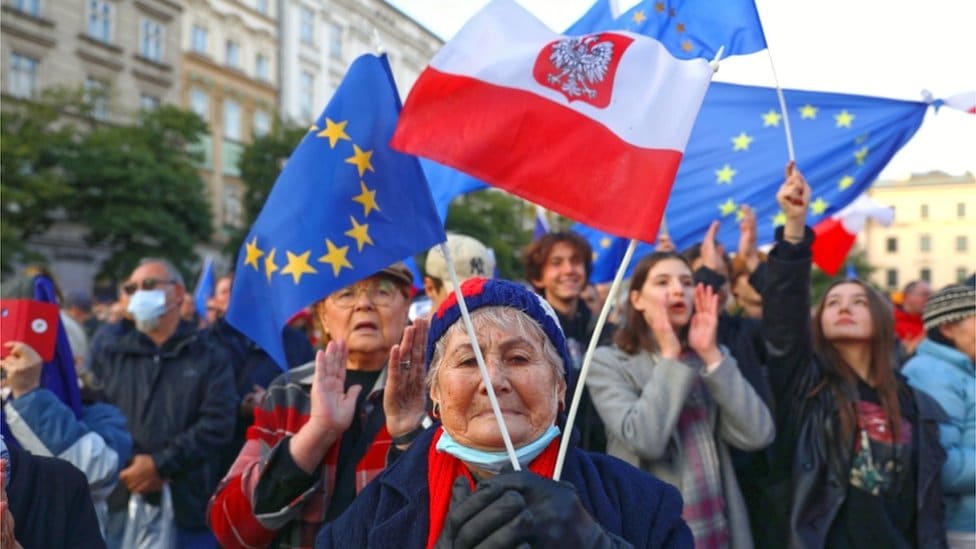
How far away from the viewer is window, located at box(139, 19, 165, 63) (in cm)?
3488

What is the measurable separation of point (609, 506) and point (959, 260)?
294 ft

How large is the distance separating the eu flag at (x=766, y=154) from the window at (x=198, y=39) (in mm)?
36573

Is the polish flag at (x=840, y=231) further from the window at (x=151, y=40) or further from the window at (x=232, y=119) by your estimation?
the window at (x=232, y=119)

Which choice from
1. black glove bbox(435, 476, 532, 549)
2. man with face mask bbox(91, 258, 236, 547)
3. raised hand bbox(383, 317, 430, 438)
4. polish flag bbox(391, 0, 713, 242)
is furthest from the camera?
man with face mask bbox(91, 258, 236, 547)

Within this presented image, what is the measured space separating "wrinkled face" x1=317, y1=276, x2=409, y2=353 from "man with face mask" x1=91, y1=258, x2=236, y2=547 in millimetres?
1862

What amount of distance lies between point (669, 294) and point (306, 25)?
4597 cm

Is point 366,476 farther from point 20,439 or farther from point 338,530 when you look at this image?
point 20,439

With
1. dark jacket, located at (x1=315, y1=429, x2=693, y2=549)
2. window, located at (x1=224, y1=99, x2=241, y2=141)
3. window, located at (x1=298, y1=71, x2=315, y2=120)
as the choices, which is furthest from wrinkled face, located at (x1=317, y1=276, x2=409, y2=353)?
window, located at (x1=298, y1=71, x2=315, y2=120)

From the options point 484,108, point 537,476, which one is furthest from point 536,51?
point 537,476

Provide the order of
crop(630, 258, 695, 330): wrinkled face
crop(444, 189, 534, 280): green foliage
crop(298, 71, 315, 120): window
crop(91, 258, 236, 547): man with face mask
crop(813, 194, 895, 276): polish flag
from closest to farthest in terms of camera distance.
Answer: crop(630, 258, 695, 330): wrinkled face, crop(91, 258, 236, 547): man with face mask, crop(813, 194, 895, 276): polish flag, crop(444, 189, 534, 280): green foliage, crop(298, 71, 315, 120): window

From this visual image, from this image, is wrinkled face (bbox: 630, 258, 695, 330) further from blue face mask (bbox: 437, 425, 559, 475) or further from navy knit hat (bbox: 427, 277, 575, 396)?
blue face mask (bbox: 437, 425, 559, 475)

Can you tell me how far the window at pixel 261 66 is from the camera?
Answer: 43.6 meters

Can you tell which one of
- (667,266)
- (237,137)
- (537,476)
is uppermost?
(237,137)

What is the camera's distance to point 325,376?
9.48 ft
